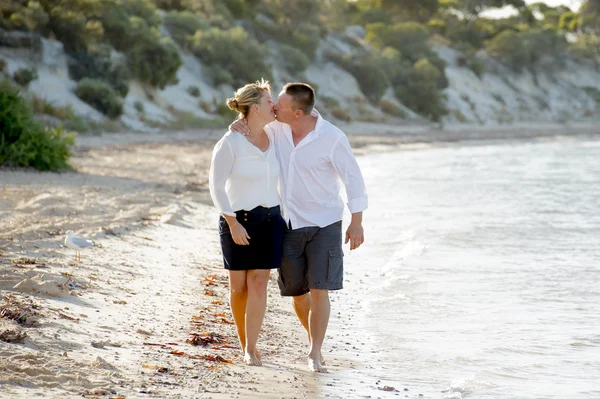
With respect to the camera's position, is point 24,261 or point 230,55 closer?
point 24,261

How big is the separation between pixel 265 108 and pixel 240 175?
0.40m

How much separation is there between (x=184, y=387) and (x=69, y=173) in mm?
9402

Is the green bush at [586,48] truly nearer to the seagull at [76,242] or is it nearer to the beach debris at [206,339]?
the seagull at [76,242]

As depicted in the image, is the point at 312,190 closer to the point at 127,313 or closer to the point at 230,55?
the point at 127,313

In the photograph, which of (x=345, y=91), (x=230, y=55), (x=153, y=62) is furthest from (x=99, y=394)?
(x=345, y=91)

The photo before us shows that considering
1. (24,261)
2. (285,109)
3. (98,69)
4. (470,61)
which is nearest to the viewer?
(285,109)

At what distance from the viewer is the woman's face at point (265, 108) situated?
4.88m

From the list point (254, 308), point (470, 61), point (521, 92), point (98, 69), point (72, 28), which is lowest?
point (254, 308)

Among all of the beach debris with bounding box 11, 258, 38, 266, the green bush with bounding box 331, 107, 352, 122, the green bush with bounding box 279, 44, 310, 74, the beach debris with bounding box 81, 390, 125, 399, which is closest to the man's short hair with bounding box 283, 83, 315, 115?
the beach debris with bounding box 81, 390, 125, 399

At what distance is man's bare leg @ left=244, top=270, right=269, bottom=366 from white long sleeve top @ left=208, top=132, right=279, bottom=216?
1.29ft

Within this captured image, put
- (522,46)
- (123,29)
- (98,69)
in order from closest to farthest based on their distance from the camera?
(98,69) < (123,29) < (522,46)

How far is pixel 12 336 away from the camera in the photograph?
448 centimetres

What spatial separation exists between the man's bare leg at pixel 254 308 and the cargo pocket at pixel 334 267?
1.15 ft

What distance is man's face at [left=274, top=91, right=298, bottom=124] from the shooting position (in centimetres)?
491
